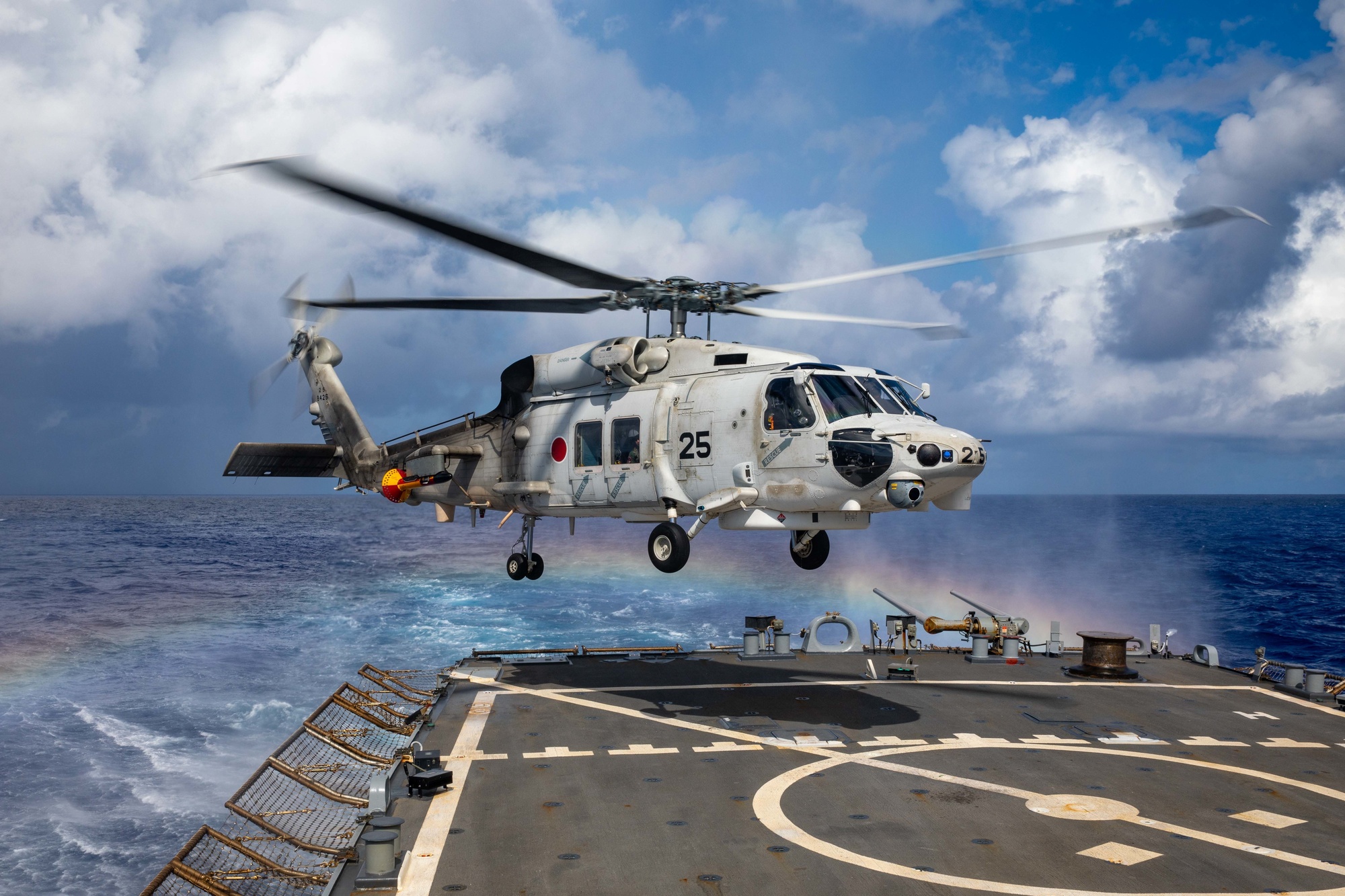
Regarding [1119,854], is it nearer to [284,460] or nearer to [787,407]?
[787,407]

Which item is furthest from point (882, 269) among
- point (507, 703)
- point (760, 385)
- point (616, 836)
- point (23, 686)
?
point (23, 686)

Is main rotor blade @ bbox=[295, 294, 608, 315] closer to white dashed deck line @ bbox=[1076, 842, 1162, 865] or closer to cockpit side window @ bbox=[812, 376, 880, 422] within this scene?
cockpit side window @ bbox=[812, 376, 880, 422]

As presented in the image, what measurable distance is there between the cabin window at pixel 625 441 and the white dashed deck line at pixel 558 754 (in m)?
4.54

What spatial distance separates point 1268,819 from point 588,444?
1078 cm

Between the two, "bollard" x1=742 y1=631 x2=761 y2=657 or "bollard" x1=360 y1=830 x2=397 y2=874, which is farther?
"bollard" x1=742 y1=631 x2=761 y2=657

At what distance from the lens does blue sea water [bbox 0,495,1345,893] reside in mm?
28984

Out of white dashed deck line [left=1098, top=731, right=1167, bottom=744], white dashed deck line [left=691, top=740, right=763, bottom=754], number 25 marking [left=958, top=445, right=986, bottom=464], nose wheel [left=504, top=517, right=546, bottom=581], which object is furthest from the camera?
nose wheel [left=504, top=517, right=546, bottom=581]

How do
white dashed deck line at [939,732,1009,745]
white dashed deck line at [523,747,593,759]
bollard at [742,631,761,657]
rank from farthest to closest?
bollard at [742,631,761,657]
white dashed deck line at [939,732,1009,745]
white dashed deck line at [523,747,593,759]

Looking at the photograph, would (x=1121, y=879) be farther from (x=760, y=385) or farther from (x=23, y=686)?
(x=23, y=686)

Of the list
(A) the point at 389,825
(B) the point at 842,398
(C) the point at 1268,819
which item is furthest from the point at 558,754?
(C) the point at 1268,819

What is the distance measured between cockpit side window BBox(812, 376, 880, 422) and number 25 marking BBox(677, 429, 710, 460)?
1933 millimetres

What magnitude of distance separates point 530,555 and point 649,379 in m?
5.46

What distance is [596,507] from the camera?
627 inches

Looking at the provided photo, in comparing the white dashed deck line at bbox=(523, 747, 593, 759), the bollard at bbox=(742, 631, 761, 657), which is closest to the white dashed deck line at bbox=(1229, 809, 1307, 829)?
the white dashed deck line at bbox=(523, 747, 593, 759)
